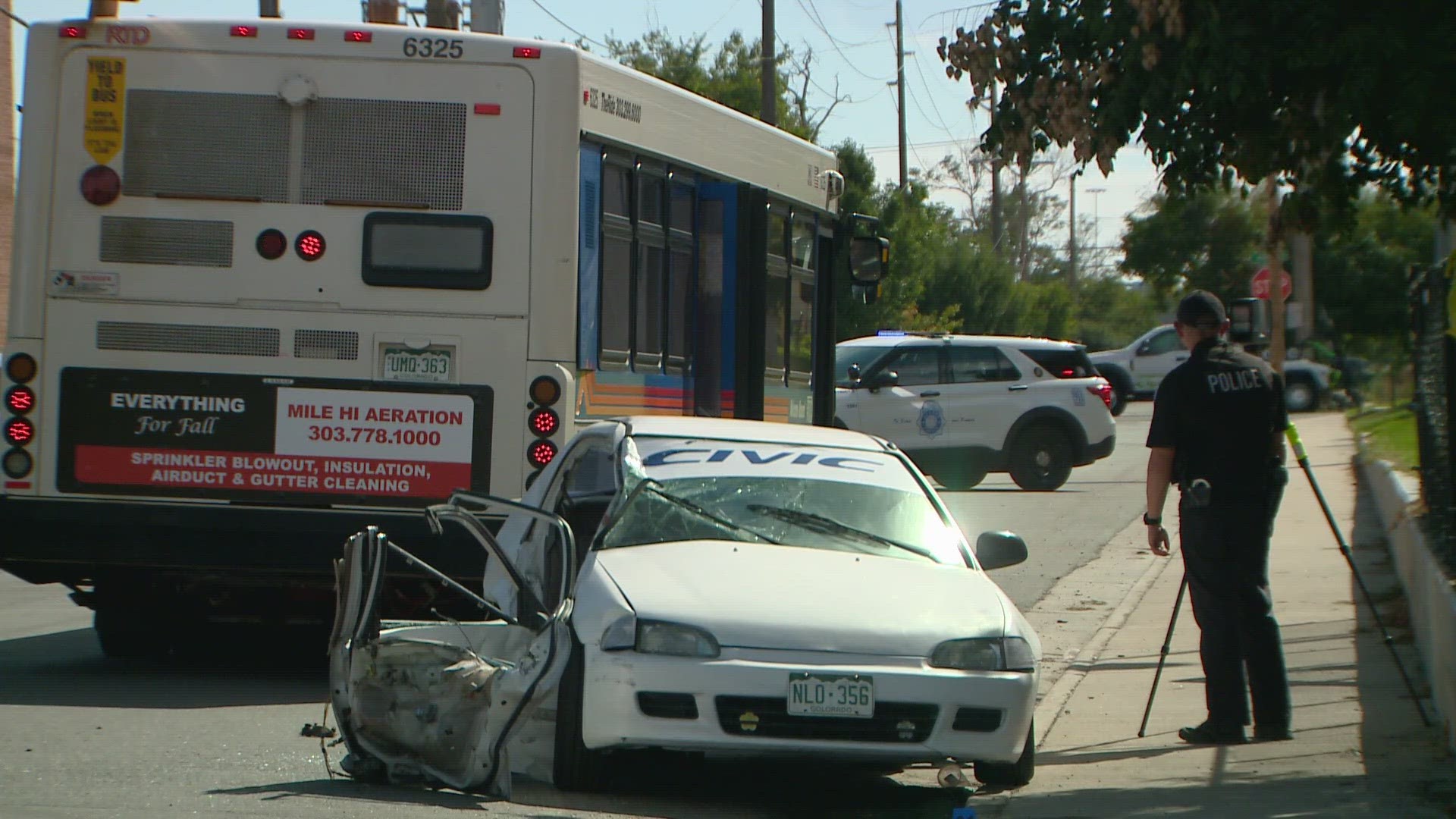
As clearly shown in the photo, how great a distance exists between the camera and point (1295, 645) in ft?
35.5

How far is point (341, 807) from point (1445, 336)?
5.43 m

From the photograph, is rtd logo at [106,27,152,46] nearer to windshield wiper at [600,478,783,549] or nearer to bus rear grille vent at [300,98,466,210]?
bus rear grille vent at [300,98,466,210]

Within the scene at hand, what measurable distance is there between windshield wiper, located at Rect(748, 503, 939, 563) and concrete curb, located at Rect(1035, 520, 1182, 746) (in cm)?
120

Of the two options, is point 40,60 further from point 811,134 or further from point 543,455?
point 811,134

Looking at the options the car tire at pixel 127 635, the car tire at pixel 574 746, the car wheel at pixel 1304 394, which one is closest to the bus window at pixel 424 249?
the car tire at pixel 127 635

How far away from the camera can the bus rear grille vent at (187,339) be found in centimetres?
925

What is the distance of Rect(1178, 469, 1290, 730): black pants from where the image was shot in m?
7.82

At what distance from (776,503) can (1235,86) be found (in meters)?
2.43

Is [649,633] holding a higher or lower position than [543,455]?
lower

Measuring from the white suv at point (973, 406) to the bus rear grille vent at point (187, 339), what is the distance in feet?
44.3

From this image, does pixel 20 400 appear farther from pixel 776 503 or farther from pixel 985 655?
pixel 985 655

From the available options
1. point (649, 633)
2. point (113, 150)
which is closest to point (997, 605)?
point (649, 633)

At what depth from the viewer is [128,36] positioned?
9273mm

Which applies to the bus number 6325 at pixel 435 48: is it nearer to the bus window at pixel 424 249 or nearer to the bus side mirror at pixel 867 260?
the bus window at pixel 424 249
